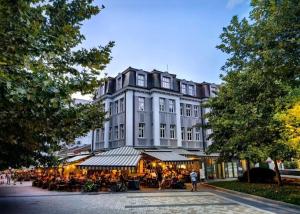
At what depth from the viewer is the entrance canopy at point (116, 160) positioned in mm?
22375

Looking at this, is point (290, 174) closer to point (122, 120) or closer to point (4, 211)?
point (122, 120)

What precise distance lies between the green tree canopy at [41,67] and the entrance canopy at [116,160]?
550 inches

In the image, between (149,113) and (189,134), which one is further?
(189,134)

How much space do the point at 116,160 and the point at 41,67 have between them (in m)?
19.1

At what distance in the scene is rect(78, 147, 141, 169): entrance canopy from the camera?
22.4m

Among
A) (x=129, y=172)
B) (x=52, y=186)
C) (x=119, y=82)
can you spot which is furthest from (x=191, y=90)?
(x=52, y=186)

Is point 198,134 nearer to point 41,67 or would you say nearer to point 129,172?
point 129,172

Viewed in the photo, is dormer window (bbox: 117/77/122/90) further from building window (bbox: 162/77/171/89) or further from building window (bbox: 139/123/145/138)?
building window (bbox: 139/123/145/138)

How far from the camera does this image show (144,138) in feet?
98.9

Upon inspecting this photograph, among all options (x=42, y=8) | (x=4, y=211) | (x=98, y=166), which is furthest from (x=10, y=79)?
(x=98, y=166)

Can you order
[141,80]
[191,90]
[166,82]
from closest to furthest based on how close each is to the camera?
[141,80], [166,82], [191,90]

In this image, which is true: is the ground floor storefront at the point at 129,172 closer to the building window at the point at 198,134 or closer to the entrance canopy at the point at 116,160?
the entrance canopy at the point at 116,160

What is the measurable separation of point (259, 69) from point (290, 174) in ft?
107

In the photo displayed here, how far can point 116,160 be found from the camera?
2377 centimetres
